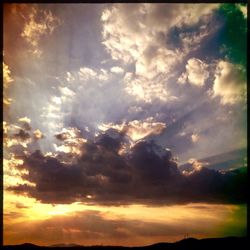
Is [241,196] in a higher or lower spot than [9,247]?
higher

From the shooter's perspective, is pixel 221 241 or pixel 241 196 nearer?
pixel 241 196

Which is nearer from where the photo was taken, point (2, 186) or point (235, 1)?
point (235, 1)

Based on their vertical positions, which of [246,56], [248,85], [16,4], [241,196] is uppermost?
[16,4]

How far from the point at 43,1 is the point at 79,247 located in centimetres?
656

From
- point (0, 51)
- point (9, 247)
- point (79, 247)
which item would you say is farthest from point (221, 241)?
point (0, 51)

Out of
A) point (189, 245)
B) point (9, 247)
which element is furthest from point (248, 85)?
point (9, 247)

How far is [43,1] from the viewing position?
7.77 metres

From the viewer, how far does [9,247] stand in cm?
802

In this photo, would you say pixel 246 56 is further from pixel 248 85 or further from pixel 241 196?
pixel 241 196

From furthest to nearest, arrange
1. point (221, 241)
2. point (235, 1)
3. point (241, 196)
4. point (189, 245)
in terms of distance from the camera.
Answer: point (189, 245) → point (221, 241) → point (241, 196) → point (235, 1)

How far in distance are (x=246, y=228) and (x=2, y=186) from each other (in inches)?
247

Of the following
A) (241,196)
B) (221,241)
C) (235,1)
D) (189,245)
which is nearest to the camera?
(235,1)

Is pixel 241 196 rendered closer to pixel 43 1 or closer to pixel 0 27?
pixel 43 1

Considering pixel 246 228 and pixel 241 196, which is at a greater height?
pixel 241 196
